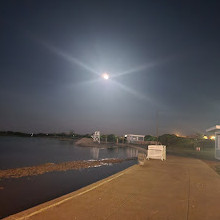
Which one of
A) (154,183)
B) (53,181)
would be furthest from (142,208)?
(53,181)

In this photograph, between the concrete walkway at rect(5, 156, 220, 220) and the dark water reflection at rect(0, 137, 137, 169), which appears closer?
the concrete walkway at rect(5, 156, 220, 220)

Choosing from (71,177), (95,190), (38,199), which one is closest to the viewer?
(95,190)

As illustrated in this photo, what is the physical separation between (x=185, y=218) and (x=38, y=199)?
670cm

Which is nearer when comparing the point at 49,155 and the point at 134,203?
the point at 134,203

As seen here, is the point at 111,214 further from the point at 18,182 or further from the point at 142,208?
the point at 18,182

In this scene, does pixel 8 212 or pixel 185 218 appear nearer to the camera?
pixel 185 218

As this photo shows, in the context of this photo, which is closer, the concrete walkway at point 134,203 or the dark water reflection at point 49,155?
the concrete walkway at point 134,203

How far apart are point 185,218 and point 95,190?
3223mm

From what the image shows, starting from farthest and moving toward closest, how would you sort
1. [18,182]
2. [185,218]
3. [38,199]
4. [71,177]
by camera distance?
[71,177], [18,182], [38,199], [185,218]

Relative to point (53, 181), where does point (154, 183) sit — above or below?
above

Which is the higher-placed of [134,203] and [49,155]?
[134,203]

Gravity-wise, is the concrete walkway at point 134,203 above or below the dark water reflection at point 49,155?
above

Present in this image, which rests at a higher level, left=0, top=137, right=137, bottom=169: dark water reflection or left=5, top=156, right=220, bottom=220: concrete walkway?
left=5, top=156, right=220, bottom=220: concrete walkway

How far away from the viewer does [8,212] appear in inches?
288
